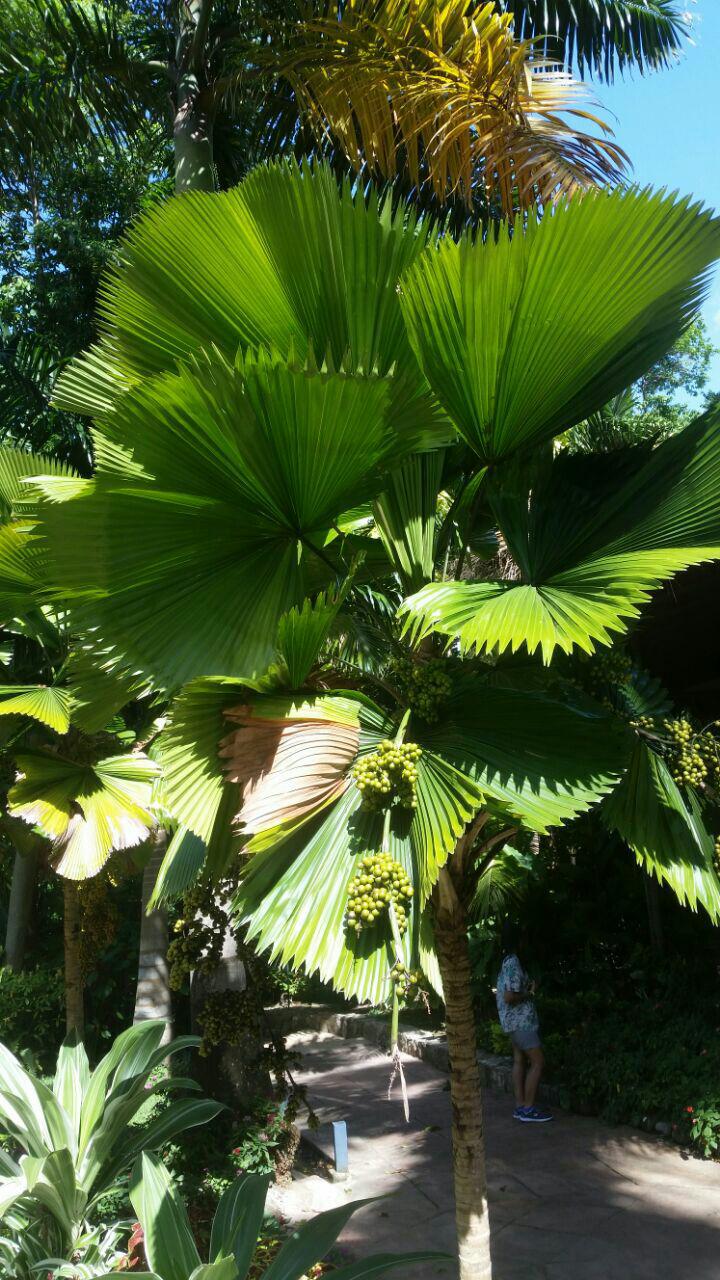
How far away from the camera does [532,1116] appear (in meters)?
7.37

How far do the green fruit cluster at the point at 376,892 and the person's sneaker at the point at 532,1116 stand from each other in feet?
19.8

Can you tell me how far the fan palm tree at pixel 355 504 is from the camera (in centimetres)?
214

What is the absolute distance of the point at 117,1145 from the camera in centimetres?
476

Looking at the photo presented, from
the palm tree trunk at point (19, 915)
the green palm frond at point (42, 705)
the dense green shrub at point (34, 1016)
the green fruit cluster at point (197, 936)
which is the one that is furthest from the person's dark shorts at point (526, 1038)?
the palm tree trunk at point (19, 915)

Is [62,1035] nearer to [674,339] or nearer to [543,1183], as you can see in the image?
[543,1183]

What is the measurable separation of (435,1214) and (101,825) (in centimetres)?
316

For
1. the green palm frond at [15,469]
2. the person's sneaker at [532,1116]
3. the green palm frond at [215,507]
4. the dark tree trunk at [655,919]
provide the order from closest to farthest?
1. the green palm frond at [215,507]
2. the green palm frond at [15,469]
3. the person's sneaker at [532,1116]
4. the dark tree trunk at [655,919]

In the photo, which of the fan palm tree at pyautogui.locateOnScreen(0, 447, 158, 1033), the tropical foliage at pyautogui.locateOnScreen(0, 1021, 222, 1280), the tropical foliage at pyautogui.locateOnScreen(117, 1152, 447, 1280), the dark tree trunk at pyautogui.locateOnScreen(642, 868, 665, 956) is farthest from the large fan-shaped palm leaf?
the dark tree trunk at pyautogui.locateOnScreen(642, 868, 665, 956)

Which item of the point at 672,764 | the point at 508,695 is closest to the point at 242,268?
the point at 508,695

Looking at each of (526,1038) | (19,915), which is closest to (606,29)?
(526,1038)

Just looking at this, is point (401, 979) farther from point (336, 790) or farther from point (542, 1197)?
point (542, 1197)

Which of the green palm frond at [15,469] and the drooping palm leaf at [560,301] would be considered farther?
the green palm frond at [15,469]

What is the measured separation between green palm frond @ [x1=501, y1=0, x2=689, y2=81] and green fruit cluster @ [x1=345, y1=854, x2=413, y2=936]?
6939 millimetres

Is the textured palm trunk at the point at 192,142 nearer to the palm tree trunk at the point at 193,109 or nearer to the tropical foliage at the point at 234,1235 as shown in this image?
the palm tree trunk at the point at 193,109
